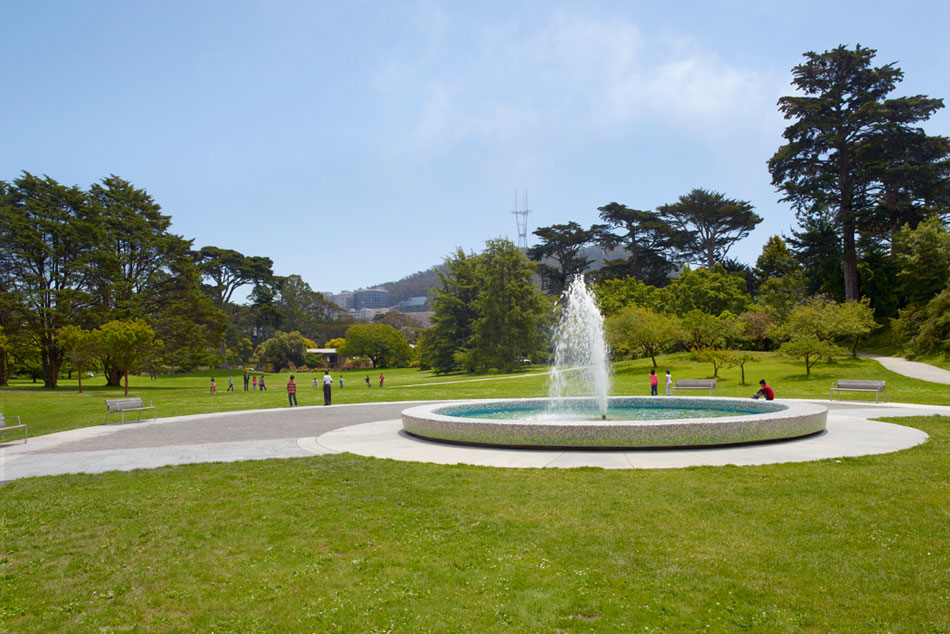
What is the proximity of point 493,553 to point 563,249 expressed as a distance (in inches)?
2737

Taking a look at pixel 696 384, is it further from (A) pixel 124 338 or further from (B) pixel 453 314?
(B) pixel 453 314

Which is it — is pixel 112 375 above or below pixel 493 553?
above

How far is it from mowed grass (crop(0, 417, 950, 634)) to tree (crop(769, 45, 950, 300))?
43714 millimetres

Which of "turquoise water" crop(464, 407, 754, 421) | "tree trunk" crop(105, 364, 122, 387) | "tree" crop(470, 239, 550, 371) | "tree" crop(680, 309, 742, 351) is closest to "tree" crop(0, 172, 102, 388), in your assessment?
"tree trunk" crop(105, 364, 122, 387)

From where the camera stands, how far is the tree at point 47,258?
43875mm

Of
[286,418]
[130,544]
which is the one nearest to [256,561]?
[130,544]

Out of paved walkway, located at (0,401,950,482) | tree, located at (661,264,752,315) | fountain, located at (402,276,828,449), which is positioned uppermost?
tree, located at (661,264,752,315)

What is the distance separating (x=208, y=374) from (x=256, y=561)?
7515 cm

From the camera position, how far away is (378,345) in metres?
85.4

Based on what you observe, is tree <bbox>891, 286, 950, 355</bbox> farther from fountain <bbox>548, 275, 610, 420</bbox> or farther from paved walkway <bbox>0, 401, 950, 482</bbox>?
paved walkway <bbox>0, 401, 950, 482</bbox>

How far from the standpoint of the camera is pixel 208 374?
73125 mm

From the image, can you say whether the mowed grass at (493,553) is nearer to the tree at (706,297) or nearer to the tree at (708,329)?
the tree at (708,329)

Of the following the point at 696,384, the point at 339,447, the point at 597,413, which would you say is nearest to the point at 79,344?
the point at 339,447

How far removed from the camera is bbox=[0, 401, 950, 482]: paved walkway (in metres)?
10.1
